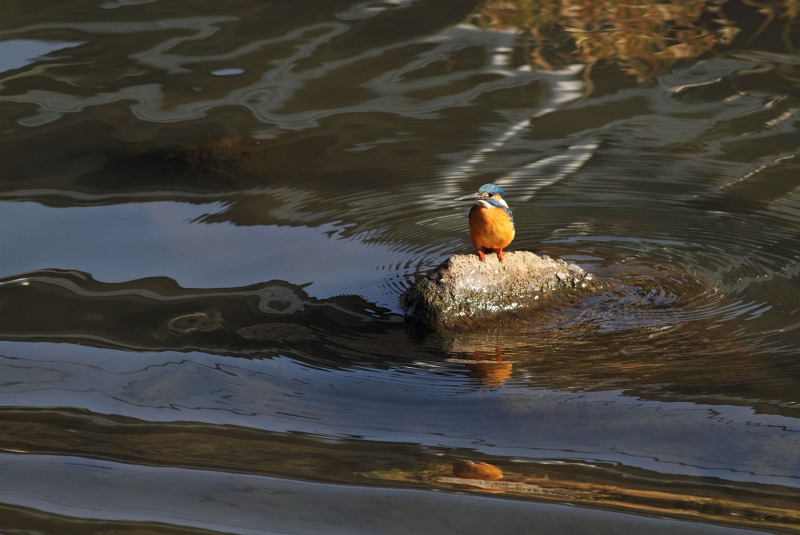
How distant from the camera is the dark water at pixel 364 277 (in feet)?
10.8

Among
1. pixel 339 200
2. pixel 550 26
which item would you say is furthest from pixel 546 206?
pixel 550 26

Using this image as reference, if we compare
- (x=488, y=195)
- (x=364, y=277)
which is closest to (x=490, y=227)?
(x=488, y=195)

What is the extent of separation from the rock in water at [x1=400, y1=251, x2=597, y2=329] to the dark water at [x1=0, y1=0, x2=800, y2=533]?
0.12 m

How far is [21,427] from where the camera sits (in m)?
3.77

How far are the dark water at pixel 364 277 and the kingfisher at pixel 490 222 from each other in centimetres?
34

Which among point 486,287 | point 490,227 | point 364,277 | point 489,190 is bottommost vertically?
point 364,277

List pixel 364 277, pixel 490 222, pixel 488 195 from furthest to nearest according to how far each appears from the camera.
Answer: pixel 364 277 < pixel 488 195 < pixel 490 222

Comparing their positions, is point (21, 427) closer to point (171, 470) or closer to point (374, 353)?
point (171, 470)

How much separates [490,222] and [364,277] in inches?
31.7

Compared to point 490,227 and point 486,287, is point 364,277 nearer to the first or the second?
point 486,287

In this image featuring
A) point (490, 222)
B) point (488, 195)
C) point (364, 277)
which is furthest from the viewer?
point (364, 277)

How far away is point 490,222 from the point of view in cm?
430

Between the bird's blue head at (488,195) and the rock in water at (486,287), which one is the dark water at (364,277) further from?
the bird's blue head at (488,195)

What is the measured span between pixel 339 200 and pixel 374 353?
5.37 ft
